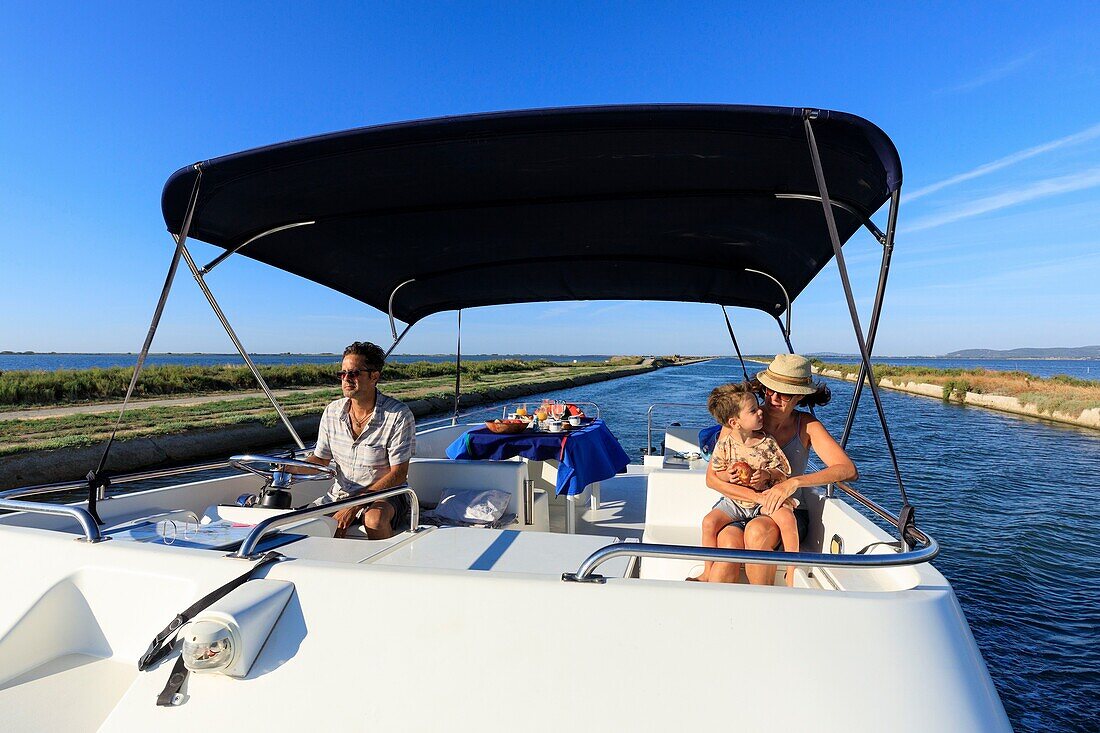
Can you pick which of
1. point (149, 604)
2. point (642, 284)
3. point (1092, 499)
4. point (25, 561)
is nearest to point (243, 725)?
point (149, 604)

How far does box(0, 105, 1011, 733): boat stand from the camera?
1297 mm

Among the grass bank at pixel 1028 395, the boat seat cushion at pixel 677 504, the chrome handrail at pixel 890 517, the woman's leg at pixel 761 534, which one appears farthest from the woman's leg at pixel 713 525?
the grass bank at pixel 1028 395

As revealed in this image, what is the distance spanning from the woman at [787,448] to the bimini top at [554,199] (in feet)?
2.48

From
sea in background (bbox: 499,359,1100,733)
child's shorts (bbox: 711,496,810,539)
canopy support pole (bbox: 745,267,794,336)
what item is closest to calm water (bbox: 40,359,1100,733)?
sea in background (bbox: 499,359,1100,733)

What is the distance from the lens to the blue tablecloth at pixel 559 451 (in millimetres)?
3902

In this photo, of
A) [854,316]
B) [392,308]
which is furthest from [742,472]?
[392,308]

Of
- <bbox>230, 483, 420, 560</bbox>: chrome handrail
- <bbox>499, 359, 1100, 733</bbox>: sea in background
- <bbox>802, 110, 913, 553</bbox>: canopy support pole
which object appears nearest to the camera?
<bbox>230, 483, 420, 560</bbox>: chrome handrail

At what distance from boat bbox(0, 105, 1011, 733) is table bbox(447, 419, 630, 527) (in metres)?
0.66

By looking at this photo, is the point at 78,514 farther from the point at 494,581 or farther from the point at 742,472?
the point at 742,472

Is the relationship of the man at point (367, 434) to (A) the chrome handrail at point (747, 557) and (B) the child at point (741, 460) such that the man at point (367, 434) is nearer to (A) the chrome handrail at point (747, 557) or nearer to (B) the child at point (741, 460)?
(B) the child at point (741, 460)

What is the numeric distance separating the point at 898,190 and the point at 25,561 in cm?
318

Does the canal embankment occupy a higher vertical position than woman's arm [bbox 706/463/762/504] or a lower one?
lower

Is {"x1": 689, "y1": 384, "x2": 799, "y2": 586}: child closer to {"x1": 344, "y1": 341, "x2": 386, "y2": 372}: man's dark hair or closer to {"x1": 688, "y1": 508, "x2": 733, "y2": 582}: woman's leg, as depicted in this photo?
{"x1": 688, "y1": 508, "x2": 733, "y2": 582}: woman's leg

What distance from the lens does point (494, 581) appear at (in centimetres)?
145
